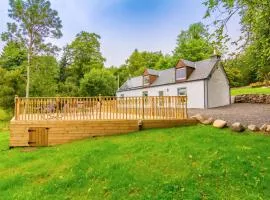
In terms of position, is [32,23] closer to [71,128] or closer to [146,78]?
[146,78]

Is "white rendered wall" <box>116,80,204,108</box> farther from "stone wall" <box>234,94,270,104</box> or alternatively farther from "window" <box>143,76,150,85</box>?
"stone wall" <box>234,94,270,104</box>

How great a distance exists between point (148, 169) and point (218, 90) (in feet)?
51.4

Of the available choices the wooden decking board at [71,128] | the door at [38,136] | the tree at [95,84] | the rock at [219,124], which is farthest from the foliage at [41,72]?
the rock at [219,124]

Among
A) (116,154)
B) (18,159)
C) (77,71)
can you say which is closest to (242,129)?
(116,154)

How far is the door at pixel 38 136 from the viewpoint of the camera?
8555 millimetres

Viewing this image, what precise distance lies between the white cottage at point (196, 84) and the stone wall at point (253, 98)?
205 cm

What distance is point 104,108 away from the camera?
10.1 m

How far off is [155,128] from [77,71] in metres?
29.5

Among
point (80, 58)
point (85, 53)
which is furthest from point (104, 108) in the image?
point (85, 53)

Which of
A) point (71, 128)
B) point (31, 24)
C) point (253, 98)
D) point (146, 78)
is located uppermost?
point (31, 24)

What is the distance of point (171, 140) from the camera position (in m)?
7.27

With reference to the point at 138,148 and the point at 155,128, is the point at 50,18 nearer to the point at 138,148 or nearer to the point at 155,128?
the point at 155,128

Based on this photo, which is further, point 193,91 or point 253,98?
point 253,98

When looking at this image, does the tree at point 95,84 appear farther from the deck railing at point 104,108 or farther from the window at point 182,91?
the deck railing at point 104,108
